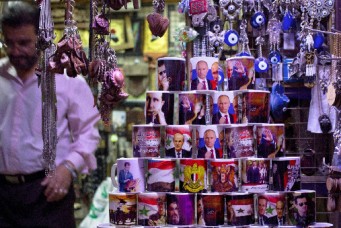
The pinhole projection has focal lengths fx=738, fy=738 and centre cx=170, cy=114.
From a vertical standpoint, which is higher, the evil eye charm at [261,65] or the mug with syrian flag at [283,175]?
the evil eye charm at [261,65]

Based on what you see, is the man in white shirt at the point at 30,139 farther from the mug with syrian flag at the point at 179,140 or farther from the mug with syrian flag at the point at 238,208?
the mug with syrian flag at the point at 238,208

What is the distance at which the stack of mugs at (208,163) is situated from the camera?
2615 mm

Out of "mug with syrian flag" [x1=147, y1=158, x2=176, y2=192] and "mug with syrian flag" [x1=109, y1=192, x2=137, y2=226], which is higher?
"mug with syrian flag" [x1=147, y1=158, x2=176, y2=192]

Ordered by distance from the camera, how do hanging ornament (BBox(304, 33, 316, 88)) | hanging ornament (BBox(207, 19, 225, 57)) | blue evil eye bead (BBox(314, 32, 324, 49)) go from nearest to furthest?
hanging ornament (BBox(304, 33, 316, 88)) → blue evil eye bead (BBox(314, 32, 324, 49)) → hanging ornament (BBox(207, 19, 225, 57))

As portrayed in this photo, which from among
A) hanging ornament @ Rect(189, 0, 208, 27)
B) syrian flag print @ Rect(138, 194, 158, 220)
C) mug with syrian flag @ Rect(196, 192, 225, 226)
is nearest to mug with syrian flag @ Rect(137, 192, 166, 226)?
syrian flag print @ Rect(138, 194, 158, 220)

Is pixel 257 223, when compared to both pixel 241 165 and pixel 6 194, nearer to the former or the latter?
pixel 241 165

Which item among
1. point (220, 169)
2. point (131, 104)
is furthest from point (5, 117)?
point (131, 104)

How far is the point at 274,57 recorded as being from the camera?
317 cm

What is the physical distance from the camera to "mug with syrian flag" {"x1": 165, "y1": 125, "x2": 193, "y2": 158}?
105 inches

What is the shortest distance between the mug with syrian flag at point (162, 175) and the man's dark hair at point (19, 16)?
0.87m

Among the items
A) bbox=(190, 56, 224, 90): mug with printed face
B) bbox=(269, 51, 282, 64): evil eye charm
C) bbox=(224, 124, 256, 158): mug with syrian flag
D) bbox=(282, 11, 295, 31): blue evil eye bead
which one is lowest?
bbox=(224, 124, 256, 158): mug with syrian flag

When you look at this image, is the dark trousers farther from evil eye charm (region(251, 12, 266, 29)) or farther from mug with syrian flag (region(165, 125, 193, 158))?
evil eye charm (region(251, 12, 266, 29))

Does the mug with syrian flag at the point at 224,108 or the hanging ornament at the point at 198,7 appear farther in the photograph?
the hanging ornament at the point at 198,7

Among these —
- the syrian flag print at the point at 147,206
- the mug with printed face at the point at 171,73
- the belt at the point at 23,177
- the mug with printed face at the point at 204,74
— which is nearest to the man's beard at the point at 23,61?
the belt at the point at 23,177
